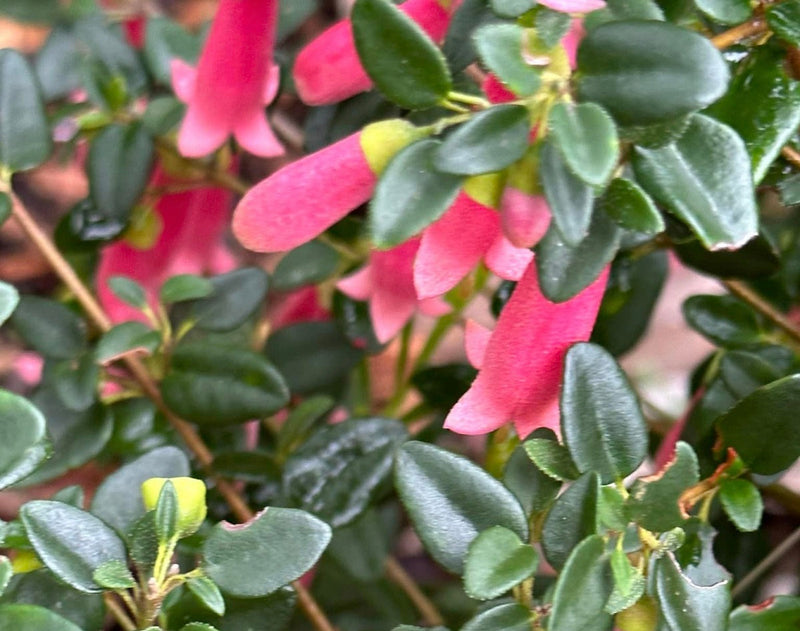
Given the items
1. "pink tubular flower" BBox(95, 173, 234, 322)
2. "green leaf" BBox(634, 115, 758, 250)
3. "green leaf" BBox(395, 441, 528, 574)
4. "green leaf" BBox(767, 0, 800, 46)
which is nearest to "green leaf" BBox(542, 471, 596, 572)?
"green leaf" BBox(395, 441, 528, 574)

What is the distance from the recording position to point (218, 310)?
68 centimetres

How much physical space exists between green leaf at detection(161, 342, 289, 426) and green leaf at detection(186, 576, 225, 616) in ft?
0.64

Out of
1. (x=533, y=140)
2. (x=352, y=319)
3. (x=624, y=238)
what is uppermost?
(x=533, y=140)

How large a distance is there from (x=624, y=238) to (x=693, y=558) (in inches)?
7.1

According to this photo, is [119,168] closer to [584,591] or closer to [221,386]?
[221,386]

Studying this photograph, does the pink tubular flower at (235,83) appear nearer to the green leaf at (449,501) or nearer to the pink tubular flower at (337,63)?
the pink tubular flower at (337,63)

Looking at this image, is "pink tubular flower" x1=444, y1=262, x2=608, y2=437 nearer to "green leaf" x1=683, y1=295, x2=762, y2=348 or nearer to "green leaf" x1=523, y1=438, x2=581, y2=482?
"green leaf" x1=523, y1=438, x2=581, y2=482

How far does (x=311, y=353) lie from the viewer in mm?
787

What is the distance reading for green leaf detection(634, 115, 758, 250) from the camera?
42 centimetres

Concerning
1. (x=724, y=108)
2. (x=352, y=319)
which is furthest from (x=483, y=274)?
(x=724, y=108)

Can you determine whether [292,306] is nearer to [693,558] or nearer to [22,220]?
[22,220]

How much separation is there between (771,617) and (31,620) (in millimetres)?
332

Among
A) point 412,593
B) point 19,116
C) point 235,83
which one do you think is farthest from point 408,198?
point 412,593

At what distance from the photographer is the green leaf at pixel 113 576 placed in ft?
1.35
